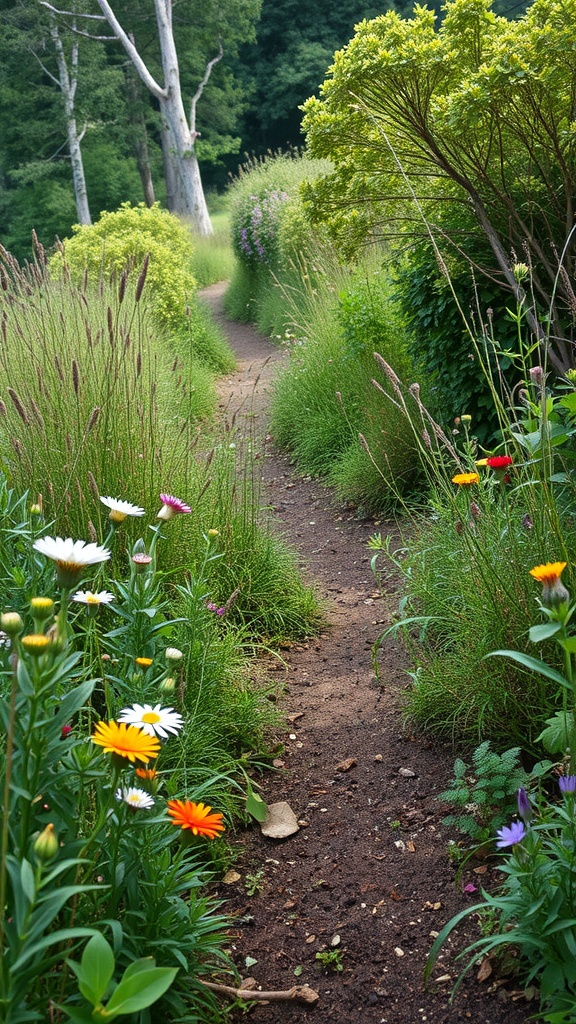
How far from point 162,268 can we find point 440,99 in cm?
624

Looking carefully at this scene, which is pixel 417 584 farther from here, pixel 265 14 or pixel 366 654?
pixel 265 14

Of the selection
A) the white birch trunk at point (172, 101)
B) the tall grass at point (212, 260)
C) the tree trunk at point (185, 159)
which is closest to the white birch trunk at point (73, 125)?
the tree trunk at point (185, 159)

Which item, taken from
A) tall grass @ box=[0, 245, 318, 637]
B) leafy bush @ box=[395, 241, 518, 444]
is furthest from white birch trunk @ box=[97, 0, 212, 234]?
tall grass @ box=[0, 245, 318, 637]

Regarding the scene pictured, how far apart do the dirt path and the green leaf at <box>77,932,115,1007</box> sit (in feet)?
2.83

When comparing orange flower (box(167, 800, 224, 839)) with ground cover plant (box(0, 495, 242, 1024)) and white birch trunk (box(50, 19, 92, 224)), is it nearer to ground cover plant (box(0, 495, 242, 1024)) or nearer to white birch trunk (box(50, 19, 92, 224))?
ground cover plant (box(0, 495, 242, 1024))

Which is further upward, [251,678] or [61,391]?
[61,391]

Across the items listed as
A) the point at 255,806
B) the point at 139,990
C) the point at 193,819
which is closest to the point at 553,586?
the point at 193,819

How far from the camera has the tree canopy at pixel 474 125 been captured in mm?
3416

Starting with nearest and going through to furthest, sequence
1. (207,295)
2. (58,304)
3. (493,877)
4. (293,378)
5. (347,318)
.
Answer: (493,877)
(58,304)
(347,318)
(293,378)
(207,295)

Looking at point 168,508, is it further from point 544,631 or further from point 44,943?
point 44,943

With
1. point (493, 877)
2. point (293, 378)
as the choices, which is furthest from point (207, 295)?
point (493, 877)

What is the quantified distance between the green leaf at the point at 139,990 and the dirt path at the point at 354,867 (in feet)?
2.72

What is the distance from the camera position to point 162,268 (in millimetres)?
9484

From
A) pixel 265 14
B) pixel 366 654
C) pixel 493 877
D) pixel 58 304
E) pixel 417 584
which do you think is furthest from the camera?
pixel 265 14
